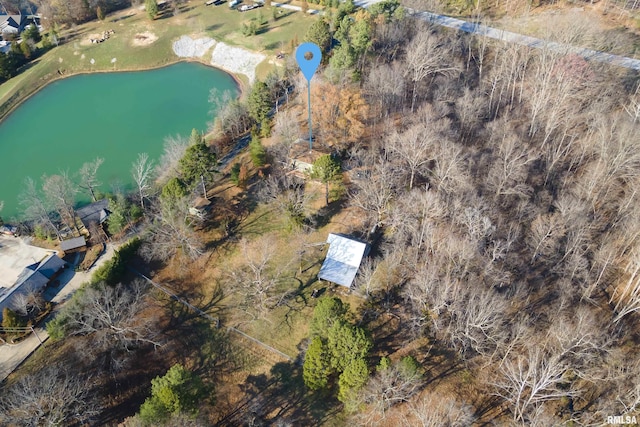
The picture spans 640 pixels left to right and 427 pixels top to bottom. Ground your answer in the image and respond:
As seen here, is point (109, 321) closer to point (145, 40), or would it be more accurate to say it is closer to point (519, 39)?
point (519, 39)

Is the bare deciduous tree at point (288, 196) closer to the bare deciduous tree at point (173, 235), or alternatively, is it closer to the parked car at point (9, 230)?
the bare deciduous tree at point (173, 235)

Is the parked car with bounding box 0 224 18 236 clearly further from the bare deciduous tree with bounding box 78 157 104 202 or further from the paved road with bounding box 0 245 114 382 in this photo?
the paved road with bounding box 0 245 114 382

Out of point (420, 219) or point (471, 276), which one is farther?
point (420, 219)

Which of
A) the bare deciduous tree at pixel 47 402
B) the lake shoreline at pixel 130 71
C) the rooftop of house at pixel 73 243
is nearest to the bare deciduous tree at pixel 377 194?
the bare deciduous tree at pixel 47 402

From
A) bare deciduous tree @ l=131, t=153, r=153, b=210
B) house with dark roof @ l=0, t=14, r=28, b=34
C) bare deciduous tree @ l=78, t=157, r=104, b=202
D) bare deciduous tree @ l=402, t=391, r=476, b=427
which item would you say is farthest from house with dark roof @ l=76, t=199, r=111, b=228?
house with dark roof @ l=0, t=14, r=28, b=34

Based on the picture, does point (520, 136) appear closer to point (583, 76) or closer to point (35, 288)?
point (583, 76)

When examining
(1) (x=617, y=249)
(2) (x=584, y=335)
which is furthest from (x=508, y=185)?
(2) (x=584, y=335)

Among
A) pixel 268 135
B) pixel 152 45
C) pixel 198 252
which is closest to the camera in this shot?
pixel 198 252
